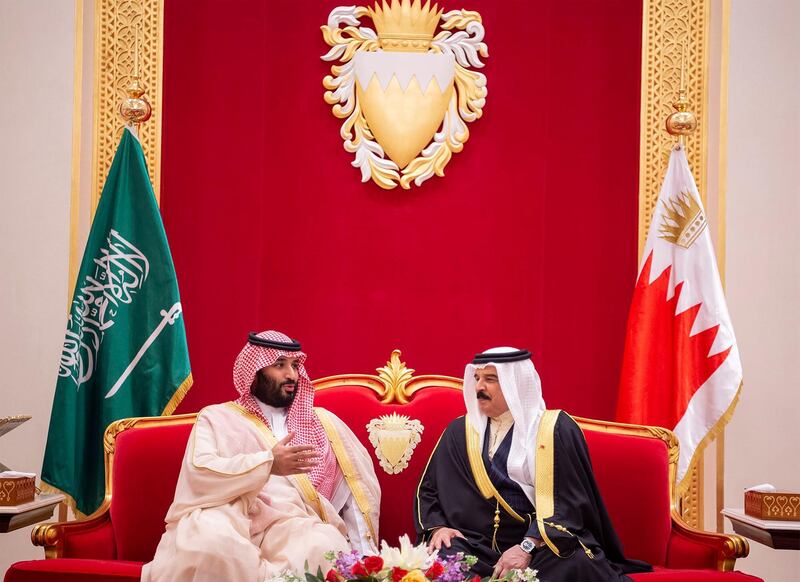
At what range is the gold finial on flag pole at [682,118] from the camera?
4.75 m

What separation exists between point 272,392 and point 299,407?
0.14 metres

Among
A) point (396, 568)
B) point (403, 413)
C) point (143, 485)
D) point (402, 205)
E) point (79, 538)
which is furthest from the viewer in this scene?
point (402, 205)

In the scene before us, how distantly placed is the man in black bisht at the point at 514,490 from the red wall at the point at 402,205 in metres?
0.83

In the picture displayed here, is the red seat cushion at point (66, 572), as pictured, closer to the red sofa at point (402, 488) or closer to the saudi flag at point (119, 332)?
the red sofa at point (402, 488)

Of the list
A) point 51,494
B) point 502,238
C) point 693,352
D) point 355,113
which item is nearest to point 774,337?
point 693,352

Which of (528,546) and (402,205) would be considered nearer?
(528,546)

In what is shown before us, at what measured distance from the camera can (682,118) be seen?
4754 mm

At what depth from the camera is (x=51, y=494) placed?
14.6 ft

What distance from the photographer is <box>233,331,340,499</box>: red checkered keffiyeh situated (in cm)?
423

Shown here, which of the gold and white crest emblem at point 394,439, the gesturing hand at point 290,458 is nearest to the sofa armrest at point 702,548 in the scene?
the gold and white crest emblem at point 394,439

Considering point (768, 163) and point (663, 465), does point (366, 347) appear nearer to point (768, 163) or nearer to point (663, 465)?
point (663, 465)

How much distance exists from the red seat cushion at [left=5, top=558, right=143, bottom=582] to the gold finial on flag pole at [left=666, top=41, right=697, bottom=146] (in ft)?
10.3

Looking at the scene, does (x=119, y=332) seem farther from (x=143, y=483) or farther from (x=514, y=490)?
(x=514, y=490)

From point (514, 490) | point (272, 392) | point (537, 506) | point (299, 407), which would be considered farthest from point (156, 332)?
point (537, 506)
